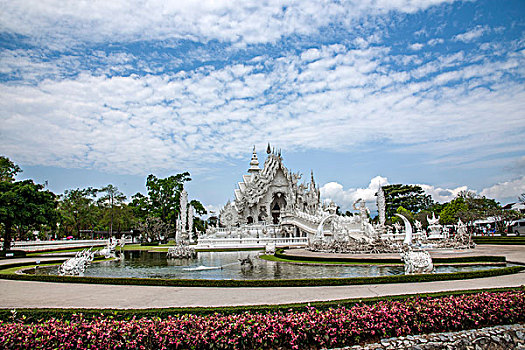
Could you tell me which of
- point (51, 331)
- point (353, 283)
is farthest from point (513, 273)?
point (51, 331)

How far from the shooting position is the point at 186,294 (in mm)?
10148

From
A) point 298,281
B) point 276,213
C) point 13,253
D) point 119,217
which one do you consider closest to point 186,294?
point 298,281

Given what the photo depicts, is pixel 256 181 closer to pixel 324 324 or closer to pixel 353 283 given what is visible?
pixel 353 283

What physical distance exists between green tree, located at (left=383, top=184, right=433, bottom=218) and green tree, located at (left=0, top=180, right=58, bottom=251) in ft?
217

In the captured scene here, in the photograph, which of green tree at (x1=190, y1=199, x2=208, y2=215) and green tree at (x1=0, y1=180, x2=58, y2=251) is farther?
green tree at (x1=190, y1=199, x2=208, y2=215)

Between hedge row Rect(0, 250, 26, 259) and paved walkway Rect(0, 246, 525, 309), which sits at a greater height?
hedge row Rect(0, 250, 26, 259)

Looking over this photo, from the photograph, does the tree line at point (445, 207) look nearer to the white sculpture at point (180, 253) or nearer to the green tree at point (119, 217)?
the white sculpture at point (180, 253)

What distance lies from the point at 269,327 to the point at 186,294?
3.94m

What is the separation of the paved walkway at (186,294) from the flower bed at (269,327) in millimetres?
1415

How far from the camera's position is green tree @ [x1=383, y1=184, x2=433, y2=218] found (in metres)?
76.6

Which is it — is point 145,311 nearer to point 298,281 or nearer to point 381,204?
point 298,281

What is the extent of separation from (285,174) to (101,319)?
146 feet

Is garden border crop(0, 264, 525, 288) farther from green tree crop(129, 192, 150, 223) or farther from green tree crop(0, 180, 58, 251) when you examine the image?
green tree crop(129, 192, 150, 223)

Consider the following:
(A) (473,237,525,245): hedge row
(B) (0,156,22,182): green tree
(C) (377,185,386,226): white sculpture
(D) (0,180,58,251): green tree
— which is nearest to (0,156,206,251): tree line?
(B) (0,156,22,182): green tree
